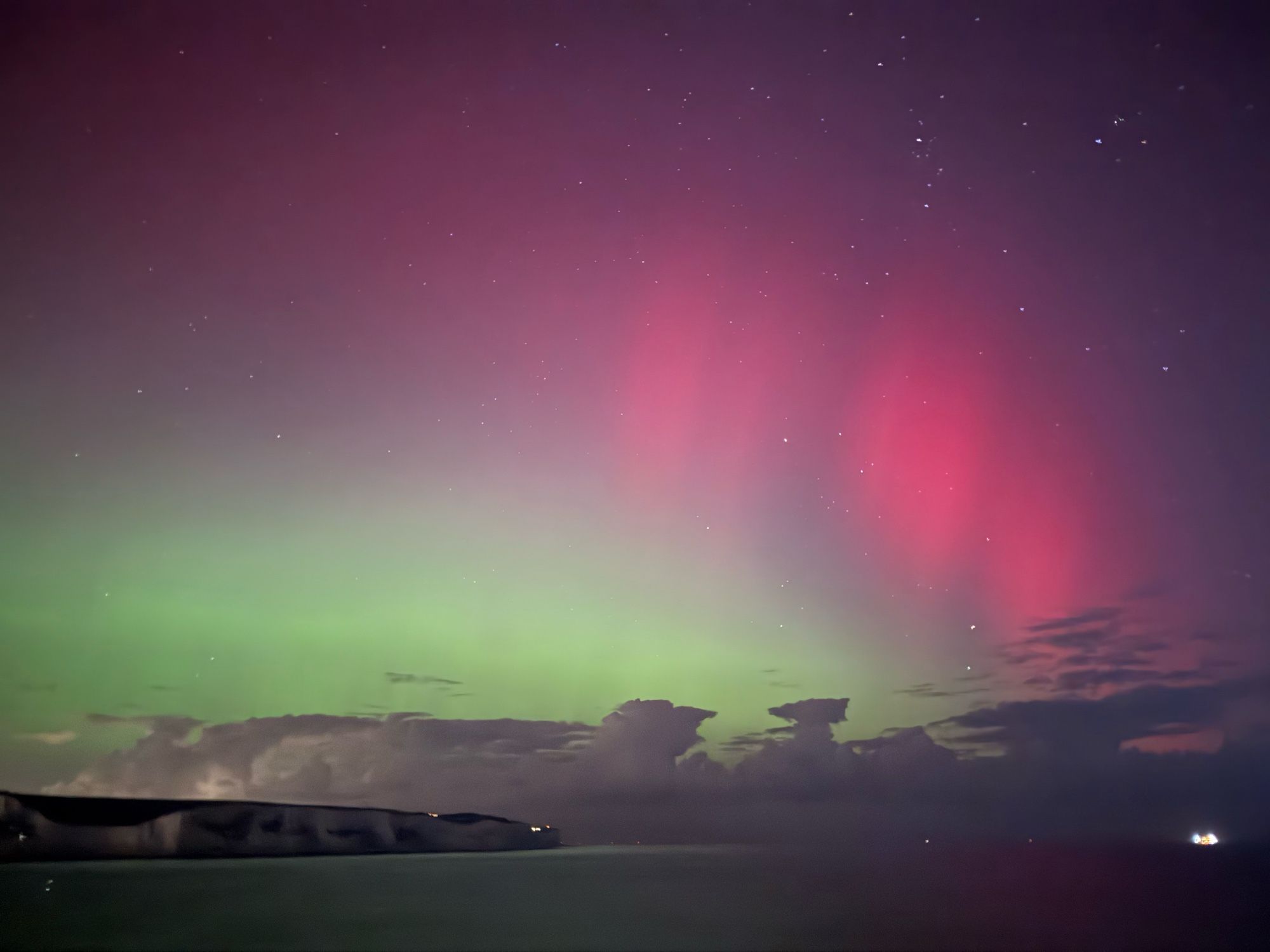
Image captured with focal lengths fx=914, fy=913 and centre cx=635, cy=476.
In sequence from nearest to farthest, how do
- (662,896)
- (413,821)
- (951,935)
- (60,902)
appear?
(951,935)
(60,902)
(662,896)
(413,821)

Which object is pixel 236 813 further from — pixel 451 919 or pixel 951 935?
pixel 951 935

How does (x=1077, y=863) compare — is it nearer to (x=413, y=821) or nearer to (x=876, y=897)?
(x=876, y=897)

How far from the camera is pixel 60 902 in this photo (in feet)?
184

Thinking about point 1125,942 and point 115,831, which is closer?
point 1125,942

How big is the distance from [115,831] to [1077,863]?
516 ft

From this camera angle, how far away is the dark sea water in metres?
38.9

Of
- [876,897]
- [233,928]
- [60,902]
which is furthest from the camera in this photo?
[876,897]

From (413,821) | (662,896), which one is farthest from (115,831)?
(662,896)

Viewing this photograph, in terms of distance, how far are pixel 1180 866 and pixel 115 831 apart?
164m

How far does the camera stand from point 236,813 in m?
158

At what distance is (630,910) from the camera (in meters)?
58.0

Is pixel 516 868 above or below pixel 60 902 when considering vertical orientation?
below

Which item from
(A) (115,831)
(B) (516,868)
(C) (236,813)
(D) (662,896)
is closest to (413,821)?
(C) (236,813)

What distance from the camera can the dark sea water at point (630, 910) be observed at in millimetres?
38906
